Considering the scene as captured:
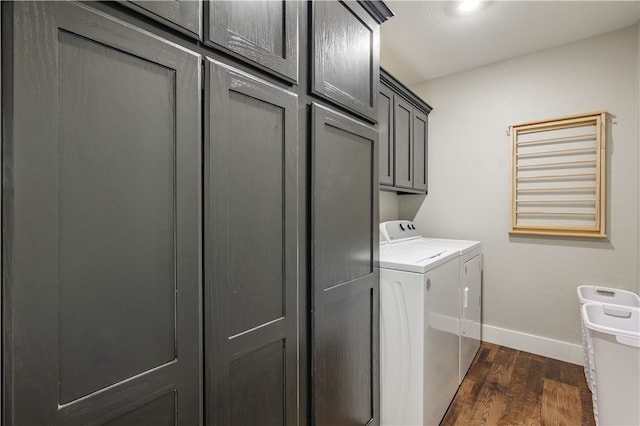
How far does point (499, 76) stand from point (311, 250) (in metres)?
2.70

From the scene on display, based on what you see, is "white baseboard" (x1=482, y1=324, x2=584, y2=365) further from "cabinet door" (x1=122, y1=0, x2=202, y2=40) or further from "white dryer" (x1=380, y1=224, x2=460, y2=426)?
"cabinet door" (x1=122, y1=0, x2=202, y2=40)

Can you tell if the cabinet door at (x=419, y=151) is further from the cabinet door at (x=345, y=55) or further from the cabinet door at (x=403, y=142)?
the cabinet door at (x=345, y=55)

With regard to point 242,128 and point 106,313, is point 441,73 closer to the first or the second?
point 242,128

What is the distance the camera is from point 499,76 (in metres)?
2.80

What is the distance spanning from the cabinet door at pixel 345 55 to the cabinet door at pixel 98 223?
1.92 ft

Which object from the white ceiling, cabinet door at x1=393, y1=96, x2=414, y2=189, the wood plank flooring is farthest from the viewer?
cabinet door at x1=393, y1=96, x2=414, y2=189

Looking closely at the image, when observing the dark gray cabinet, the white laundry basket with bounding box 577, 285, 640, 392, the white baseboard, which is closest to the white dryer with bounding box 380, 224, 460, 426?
the dark gray cabinet

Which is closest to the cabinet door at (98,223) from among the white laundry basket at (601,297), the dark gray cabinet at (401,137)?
the dark gray cabinet at (401,137)

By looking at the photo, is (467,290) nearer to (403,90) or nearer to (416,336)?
(416,336)

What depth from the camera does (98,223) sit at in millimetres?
650

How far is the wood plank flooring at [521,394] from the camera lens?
6.19ft

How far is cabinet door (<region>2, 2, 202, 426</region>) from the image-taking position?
55cm

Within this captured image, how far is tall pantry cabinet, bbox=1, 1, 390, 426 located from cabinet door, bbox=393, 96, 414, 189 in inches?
48.5

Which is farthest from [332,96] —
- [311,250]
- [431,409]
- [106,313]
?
[431,409]
